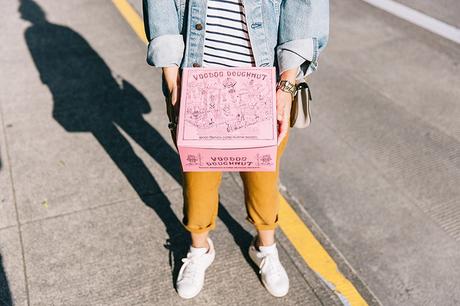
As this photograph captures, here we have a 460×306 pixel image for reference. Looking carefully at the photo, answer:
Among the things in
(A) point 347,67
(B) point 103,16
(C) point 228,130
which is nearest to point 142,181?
(C) point 228,130

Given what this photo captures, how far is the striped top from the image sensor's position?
1.81 meters

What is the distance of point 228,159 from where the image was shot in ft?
5.79

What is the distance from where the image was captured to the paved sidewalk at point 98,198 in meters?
2.49

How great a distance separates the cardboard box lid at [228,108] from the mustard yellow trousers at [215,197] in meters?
0.36

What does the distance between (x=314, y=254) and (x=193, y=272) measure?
78 cm

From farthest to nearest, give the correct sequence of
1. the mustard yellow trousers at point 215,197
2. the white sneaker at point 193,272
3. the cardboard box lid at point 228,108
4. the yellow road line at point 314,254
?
1. the yellow road line at point 314,254
2. the white sneaker at point 193,272
3. the mustard yellow trousers at point 215,197
4. the cardboard box lid at point 228,108

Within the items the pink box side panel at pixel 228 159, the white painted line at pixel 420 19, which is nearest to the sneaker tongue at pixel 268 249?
the pink box side panel at pixel 228 159

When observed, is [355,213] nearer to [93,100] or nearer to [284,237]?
[284,237]

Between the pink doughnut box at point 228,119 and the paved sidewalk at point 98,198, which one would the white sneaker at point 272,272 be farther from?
the pink doughnut box at point 228,119

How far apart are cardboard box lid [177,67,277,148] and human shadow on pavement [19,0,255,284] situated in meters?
1.17

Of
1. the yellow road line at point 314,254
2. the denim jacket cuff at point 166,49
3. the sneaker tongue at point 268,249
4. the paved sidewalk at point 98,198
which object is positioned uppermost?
the denim jacket cuff at point 166,49

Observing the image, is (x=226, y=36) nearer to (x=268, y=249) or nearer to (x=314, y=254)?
(x=268, y=249)

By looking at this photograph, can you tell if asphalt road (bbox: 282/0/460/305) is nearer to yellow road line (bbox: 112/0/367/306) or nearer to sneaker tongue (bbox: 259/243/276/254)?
yellow road line (bbox: 112/0/367/306)

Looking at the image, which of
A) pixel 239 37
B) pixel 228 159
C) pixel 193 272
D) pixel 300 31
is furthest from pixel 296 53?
pixel 193 272
